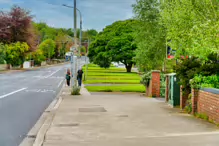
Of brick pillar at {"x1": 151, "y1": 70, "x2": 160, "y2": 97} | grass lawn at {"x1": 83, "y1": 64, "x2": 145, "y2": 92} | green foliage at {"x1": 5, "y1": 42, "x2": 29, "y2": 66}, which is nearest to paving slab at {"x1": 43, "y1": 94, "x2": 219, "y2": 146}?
Answer: brick pillar at {"x1": 151, "y1": 70, "x2": 160, "y2": 97}

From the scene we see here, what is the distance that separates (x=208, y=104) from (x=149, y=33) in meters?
21.7

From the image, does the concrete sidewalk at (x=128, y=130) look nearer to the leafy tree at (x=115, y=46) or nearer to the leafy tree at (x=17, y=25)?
the leafy tree at (x=115, y=46)

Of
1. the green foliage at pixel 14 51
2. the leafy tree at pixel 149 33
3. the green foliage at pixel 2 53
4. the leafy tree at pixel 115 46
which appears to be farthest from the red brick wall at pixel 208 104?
the green foliage at pixel 14 51

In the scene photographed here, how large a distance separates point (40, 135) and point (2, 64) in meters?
70.3

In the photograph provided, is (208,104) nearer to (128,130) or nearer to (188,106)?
(188,106)

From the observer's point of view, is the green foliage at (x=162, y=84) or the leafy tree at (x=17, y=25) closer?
the green foliage at (x=162, y=84)

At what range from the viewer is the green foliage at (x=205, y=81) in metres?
14.1

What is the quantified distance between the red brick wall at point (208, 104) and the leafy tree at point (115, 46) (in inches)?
2095

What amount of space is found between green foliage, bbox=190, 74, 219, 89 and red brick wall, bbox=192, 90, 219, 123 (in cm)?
27

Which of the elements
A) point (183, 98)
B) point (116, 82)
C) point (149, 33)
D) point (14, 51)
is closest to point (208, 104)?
point (183, 98)

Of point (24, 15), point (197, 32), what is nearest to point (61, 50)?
point (24, 15)

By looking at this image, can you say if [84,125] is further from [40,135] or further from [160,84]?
[160,84]

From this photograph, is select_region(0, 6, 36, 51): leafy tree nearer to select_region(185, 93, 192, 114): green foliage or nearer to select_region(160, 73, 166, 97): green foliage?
select_region(160, 73, 166, 97): green foliage

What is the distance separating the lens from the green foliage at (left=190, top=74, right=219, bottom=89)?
14.1 m
